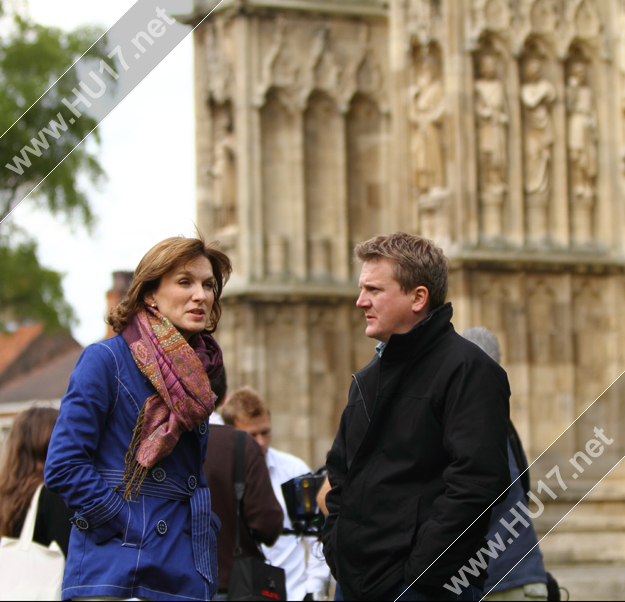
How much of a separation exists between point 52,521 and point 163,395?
1.44 meters

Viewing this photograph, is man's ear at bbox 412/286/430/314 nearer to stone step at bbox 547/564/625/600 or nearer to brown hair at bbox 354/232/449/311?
brown hair at bbox 354/232/449/311

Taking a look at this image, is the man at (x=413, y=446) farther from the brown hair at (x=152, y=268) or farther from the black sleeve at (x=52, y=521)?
the black sleeve at (x=52, y=521)

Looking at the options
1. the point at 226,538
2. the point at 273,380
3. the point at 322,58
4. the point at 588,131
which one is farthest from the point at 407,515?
the point at 322,58

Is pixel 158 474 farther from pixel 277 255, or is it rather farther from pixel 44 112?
pixel 44 112

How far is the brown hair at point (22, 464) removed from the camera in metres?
4.13

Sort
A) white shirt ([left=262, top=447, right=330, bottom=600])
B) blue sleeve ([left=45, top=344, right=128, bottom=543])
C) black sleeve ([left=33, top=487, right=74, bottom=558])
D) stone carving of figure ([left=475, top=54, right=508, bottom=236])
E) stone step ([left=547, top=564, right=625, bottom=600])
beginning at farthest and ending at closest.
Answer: stone carving of figure ([left=475, top=54, right=508, bottom=236]) → stone step ([left=547, top=564, right=625, bottom=600]) → white shirt ([left=262, top=447, right=330, bottom=600]) → black sleeve ([left=33, top=487, right=74, bottom=558]) → blue sleeve ([left=45, top=344, right=128, bottom=543])

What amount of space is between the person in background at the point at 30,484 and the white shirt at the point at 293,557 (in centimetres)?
113

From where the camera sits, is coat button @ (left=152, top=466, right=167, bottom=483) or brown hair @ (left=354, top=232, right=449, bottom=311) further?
brown hair @ (left=354, top=232, right=449, bottom=311)

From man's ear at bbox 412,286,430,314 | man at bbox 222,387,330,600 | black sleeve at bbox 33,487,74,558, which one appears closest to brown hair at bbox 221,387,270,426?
man at bbox 222,387,330,600

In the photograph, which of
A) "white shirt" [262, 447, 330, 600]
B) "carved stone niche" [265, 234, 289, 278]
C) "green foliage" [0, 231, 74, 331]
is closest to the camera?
"white shirt" [262, 447, 330, 600]

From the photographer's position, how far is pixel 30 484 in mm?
4145

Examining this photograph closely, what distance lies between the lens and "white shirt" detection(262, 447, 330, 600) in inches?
190

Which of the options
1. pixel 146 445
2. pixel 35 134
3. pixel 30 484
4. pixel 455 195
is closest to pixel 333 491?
pixel 146 445

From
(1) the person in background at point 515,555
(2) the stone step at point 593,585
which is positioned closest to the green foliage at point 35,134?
(2) the stone step at point 593,585
